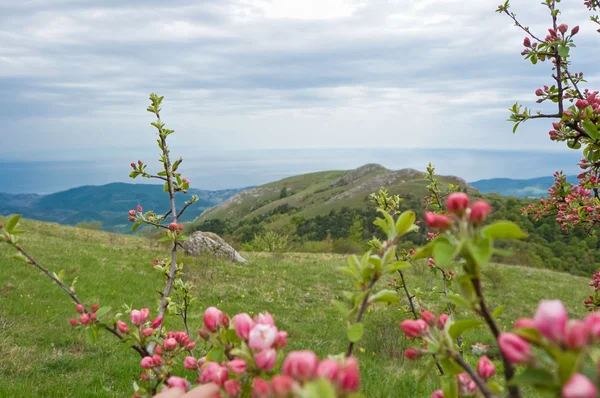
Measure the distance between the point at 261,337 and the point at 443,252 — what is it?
413 mm

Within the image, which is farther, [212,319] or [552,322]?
[212,319]

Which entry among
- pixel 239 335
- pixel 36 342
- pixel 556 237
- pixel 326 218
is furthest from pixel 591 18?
pixel 326 218

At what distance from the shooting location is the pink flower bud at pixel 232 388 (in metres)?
0.85

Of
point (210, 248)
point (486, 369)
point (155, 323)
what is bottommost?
point (210, 248)

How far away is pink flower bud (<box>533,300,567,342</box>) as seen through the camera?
0.61 m

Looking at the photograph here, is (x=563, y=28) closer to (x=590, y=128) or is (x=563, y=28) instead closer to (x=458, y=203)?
(x=590, y=128)

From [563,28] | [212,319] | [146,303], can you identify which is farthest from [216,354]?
[146,303]

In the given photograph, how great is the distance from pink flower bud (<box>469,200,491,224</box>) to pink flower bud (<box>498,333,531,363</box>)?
0.73ft

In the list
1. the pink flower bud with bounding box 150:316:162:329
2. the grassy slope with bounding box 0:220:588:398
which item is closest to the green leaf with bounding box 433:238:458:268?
the pink flower bud with bounding box 150:316:162:329

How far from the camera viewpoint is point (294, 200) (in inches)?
5999

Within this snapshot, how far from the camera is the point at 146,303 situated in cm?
1090

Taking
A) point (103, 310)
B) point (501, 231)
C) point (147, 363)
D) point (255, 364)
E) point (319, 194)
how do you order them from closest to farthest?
point (501, 231), point (255, 364), point (147, 363), point (103, 310), point (319, 194)

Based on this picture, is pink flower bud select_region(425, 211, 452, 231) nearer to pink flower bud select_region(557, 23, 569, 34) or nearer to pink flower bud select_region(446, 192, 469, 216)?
pink flower bud select_region(446, 192, 469, 216)

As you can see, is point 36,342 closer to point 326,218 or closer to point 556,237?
point 556,237
